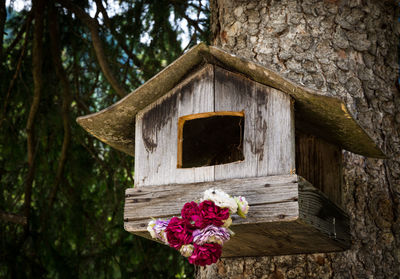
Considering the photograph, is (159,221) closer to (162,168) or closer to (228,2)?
(162,168)

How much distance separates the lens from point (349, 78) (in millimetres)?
2676

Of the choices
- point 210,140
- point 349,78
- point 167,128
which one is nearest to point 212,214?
point 167,128

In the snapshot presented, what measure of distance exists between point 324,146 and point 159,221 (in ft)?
3.08

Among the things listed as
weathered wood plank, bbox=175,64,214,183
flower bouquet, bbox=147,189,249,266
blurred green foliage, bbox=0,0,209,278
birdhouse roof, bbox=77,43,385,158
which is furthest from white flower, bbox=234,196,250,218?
blurred green foliage, bbox=0,0,209,278

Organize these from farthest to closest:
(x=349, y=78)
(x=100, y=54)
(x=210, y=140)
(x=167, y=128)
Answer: (x=100, y=54) < (x=210, y=140) < (x=349, y=78) < (x=167, y=128)

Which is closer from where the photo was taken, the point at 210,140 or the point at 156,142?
the point at 156,142

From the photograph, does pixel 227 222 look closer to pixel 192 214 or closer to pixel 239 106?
pixel 192 214

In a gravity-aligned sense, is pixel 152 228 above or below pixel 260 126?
below

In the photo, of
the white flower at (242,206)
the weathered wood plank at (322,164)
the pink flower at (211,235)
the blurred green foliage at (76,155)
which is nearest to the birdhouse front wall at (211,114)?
the white flower at (242,206)

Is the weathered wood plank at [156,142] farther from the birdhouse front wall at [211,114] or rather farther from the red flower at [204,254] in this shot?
the red flower at [204,254]

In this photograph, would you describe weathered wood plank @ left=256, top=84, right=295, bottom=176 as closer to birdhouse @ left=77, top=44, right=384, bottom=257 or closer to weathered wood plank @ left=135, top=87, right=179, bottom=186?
birdhouse @ left=77, top=44, right=384, bottom=257

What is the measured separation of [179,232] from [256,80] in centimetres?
68

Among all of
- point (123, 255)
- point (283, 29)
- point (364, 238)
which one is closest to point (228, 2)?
point (283, 29)

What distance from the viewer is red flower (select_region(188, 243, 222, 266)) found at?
1.83 m
